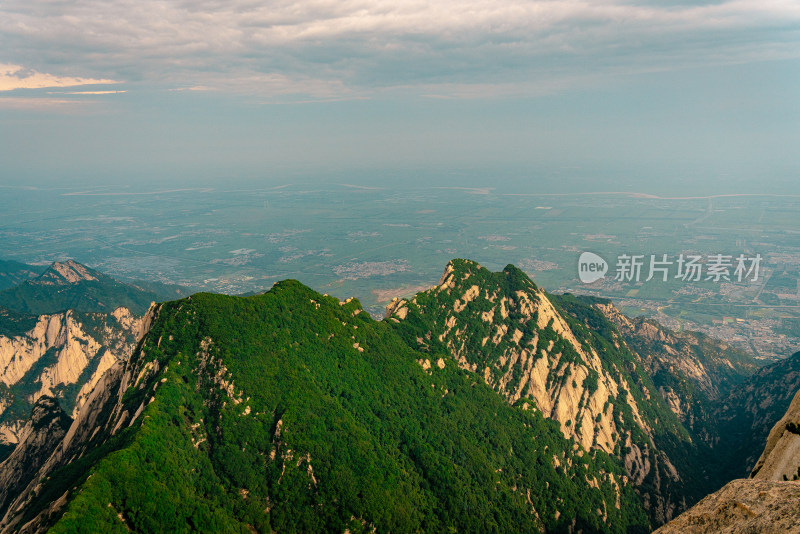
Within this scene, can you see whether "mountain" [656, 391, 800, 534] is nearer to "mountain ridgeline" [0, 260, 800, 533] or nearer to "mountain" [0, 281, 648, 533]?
"mountain ridgeline" [0, 260, 800, 533]

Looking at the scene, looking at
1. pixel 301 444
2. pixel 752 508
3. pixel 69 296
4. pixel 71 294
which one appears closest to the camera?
pixel 752 508

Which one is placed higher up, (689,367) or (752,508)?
(752,508)

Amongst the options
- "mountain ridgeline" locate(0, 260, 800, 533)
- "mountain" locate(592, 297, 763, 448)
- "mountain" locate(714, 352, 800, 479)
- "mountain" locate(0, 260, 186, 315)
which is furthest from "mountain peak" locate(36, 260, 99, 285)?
"mountain" locate(714, 352, 800, 479)

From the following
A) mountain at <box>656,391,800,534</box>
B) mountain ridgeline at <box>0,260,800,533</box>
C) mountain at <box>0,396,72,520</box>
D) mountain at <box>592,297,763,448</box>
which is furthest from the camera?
mountain at <box>592,297,763,448</box>

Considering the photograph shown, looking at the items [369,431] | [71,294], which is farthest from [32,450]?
[71,294]

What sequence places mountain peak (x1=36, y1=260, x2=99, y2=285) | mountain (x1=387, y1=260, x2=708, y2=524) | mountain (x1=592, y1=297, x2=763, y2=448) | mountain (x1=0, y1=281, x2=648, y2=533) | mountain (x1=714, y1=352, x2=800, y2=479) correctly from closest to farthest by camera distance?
mountain (x1=0, y1=281, x2=648, y2=533) < mountain (x1=387, y1=260, x2=708, y2=524) < mountain (x1=714, y1=352, x2=800, y2=479) < mountain (x1=592, y1=297, x2=763, y2=448) < mountain peak (x1=36, y1=260, x2=99, y2=285)

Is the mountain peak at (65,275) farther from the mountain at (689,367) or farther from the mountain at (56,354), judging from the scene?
the mountain at (689,367)

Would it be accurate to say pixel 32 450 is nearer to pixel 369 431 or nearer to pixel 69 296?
pixel 369 431
